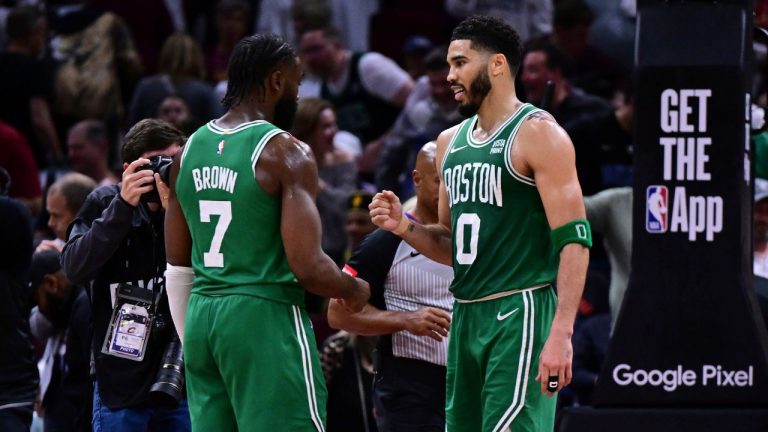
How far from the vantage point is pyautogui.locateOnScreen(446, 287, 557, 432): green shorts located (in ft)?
18.0

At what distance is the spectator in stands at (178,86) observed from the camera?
36.8 ft

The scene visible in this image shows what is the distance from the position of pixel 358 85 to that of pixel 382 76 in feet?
0.96

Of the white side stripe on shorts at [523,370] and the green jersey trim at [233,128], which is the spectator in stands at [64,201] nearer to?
the green jersey trim at [233,128]

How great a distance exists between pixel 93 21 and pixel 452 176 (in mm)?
7026

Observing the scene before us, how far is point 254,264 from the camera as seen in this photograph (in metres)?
5.45

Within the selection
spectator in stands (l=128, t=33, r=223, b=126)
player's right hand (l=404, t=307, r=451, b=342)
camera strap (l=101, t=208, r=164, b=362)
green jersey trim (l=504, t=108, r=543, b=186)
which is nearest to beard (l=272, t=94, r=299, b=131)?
green jersey trim (l=504, t=108, r=543, b=186)

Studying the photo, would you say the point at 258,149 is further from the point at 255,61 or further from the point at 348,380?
the point at 348,380

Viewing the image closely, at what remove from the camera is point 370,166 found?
11.6 metres

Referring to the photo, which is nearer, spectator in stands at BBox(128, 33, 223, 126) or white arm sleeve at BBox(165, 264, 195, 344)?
white arm sleeve at BBox(165, 264, 195, 344)

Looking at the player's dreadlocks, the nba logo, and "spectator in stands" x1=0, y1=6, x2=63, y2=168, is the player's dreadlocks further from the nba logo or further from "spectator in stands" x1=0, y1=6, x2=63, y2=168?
"spectator in stands" x1=0, y1=6, x2=63, y2=168

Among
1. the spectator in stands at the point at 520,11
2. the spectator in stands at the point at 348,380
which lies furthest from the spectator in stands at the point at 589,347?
the spectator in stands at the point at 520,11

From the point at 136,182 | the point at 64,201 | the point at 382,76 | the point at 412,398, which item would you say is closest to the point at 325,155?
the point at 382,76

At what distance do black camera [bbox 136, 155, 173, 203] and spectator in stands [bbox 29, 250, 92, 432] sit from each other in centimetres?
105

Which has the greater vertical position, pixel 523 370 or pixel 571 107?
pixel 571 107
